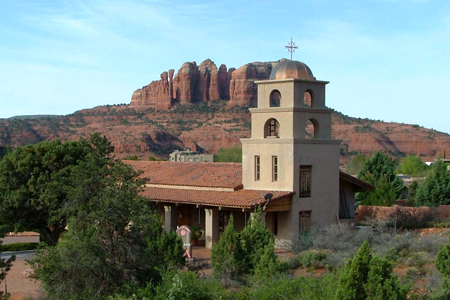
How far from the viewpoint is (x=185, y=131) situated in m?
122

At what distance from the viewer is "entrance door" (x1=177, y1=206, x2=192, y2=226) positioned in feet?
102

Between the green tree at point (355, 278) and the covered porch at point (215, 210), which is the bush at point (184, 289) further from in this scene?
the covered porch at point (215, 210)

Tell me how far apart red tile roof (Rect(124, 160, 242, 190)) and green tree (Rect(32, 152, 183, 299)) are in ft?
41.0

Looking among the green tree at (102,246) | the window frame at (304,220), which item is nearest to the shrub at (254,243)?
the green tree at (102,246)

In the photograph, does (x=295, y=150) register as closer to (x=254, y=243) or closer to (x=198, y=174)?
(x=198, y=174)

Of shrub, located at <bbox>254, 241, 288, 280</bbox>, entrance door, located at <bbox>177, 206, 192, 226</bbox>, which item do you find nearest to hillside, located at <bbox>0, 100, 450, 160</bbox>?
entrance door, located at <bbox>177, 206, 192, 226</bbox>

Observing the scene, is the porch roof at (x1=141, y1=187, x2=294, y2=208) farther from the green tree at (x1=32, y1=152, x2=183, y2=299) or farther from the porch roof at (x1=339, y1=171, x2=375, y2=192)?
the green tree at (x1=32, y1=152, x2=183, y2=299)

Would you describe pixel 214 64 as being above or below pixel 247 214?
above

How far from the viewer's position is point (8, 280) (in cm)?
2320

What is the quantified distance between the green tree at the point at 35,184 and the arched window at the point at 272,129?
305 inches

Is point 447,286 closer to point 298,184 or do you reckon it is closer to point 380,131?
point 298,184

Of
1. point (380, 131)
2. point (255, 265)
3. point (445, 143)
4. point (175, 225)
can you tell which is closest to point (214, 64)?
point (380, 131)

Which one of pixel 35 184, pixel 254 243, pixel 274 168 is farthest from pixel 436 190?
pixel 35 184

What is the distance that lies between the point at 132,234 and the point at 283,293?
3.83 metres
